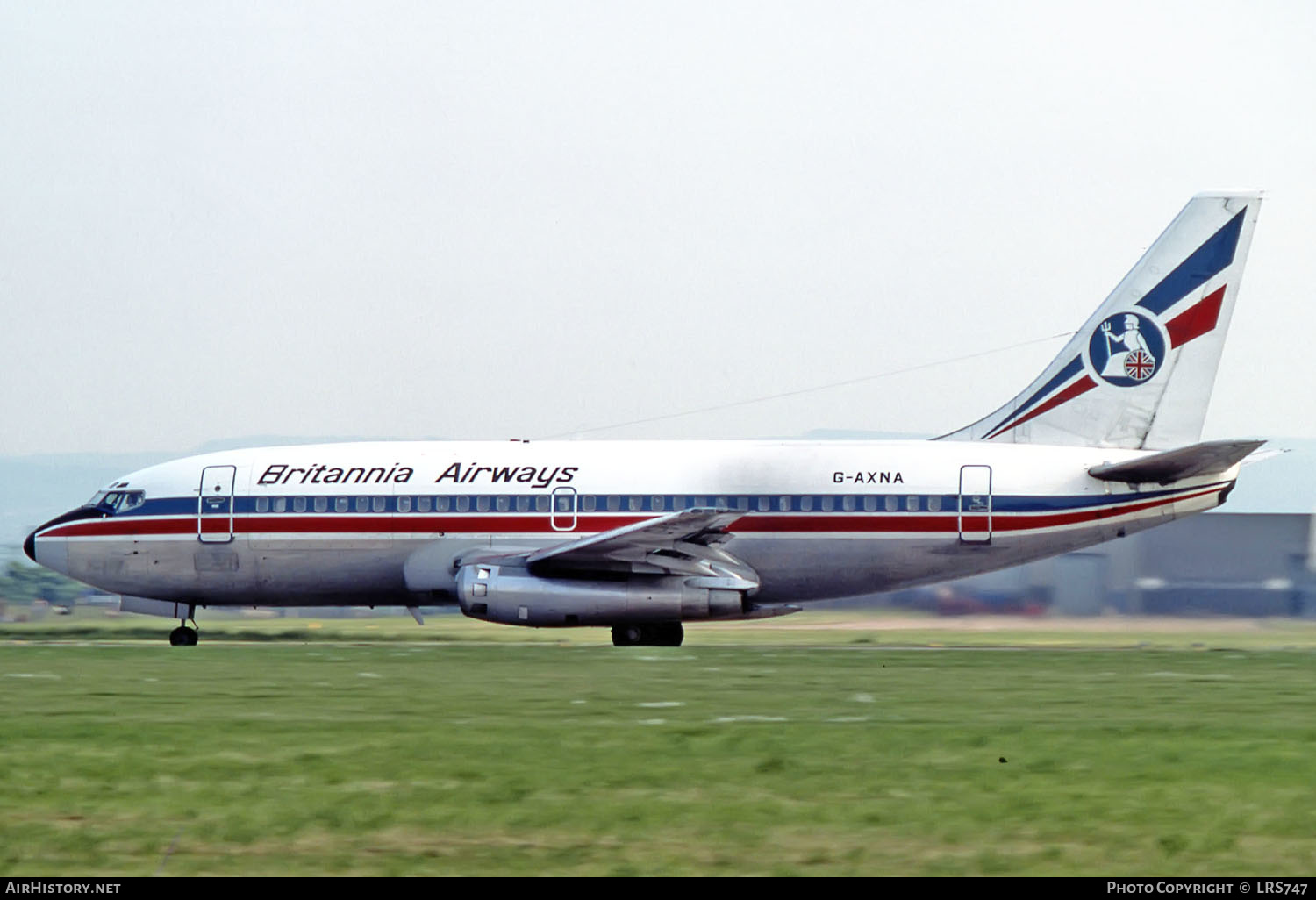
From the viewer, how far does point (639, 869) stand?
392 inches

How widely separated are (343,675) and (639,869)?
12992 mm

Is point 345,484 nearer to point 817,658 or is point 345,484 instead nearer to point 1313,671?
point 817,658

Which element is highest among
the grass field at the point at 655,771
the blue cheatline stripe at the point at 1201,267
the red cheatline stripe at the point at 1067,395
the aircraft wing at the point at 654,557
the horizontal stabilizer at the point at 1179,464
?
the blue cheatline stripe at the point at 1201,267

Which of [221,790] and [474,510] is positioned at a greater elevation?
[474,510]

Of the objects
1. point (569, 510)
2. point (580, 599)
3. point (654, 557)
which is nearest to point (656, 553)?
point (654, 557)

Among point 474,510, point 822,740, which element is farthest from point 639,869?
point 474,510

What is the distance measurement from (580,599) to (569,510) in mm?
1815

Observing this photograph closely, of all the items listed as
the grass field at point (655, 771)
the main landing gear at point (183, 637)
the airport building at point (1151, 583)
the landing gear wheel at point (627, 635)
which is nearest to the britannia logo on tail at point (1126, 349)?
the airport building at point (1151, 583)

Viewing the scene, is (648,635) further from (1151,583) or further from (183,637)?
(1151,583)

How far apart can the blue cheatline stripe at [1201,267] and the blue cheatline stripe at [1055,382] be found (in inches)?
65.3

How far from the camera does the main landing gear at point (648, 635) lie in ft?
107

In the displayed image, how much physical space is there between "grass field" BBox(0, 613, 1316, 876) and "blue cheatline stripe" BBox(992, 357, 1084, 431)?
10079 mm

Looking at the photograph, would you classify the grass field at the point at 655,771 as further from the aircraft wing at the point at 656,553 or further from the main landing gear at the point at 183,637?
the main landing gear at the point at 183,637

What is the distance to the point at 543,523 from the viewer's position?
107 feet
